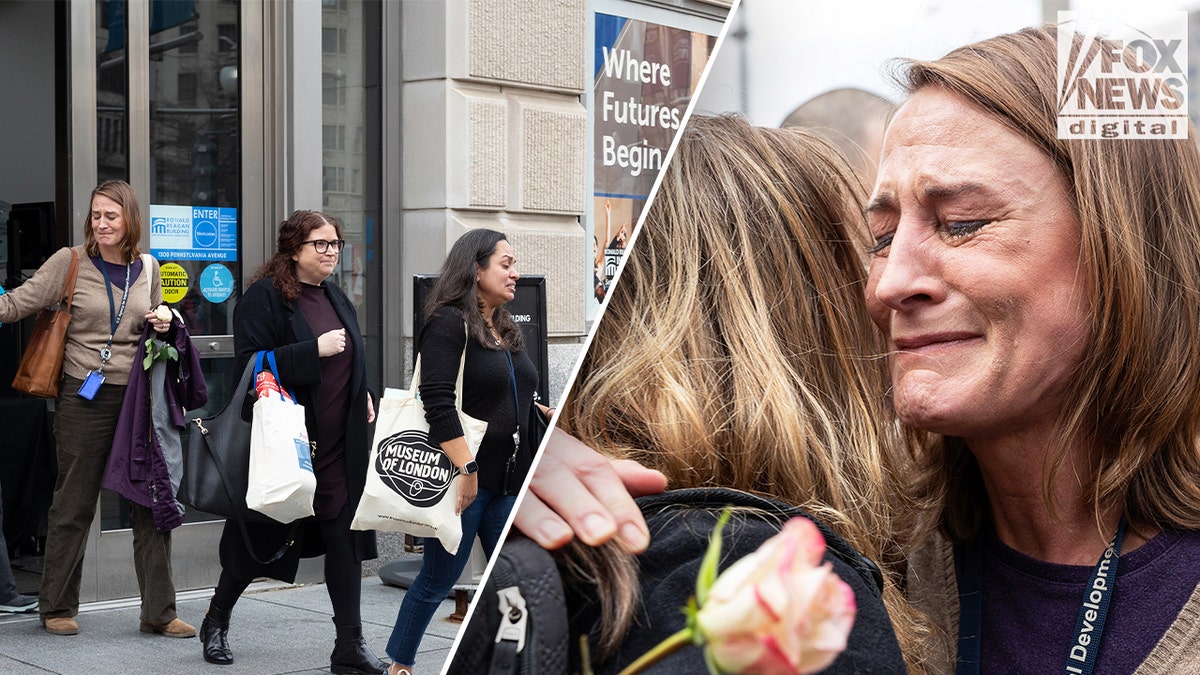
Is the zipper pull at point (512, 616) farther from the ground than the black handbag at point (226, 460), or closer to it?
farther from the ground

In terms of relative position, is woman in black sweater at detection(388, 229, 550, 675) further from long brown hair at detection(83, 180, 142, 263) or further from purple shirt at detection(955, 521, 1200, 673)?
long brown hair at detection(83, 180, 142, 263)

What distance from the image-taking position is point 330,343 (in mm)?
3795

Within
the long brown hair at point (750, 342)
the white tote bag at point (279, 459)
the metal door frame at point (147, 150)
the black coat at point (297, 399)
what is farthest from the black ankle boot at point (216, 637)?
the long brown hair at point (750, 342)

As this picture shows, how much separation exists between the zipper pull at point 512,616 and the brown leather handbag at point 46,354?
151 inches

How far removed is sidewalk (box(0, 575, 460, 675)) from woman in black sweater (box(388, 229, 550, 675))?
657 millimetres

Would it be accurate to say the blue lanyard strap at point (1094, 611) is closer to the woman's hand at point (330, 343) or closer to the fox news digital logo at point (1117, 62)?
the fox news digital logo at point (1117, 62)

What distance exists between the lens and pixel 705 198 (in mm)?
650

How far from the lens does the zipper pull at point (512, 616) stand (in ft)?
1.42

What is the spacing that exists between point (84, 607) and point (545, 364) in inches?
133

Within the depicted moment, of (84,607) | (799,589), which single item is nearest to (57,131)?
(84,607)

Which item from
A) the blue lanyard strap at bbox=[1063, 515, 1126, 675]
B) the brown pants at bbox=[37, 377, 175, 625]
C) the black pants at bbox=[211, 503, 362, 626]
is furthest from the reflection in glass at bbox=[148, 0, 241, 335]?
the blue lanyard strap at bbox=[1063, 515, 1126, 675]

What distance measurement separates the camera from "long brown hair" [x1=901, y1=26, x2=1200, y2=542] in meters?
0.69

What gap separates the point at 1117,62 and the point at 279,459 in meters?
3.09

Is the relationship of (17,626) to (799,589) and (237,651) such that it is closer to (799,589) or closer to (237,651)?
(237,651)
